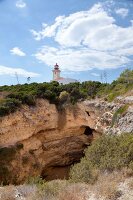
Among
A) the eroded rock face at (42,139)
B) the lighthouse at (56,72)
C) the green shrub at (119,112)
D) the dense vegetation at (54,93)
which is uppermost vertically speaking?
the lighthouse at (56,72)

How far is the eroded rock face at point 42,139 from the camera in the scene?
76.6 feet

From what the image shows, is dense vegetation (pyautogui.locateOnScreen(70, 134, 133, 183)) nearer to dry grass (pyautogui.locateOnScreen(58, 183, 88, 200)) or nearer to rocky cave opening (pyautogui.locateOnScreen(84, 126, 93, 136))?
dry grass (pyautogui.locateOnScreen(58, 183, 88, 200))

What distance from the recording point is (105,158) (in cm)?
1221

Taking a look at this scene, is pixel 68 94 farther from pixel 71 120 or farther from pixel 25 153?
pixel 25 153

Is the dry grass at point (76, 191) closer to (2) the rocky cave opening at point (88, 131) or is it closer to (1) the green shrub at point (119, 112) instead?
(1) the green shrub at point (119, 112)

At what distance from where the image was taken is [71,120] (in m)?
28.0

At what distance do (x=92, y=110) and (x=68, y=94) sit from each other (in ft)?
9.39

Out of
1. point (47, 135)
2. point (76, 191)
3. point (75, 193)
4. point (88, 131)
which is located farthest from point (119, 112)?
point (75, 193)

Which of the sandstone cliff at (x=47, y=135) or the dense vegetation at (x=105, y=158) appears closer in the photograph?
the dense vegetation at (x=105, y=158)

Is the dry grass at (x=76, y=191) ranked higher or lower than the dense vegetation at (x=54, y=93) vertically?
lower

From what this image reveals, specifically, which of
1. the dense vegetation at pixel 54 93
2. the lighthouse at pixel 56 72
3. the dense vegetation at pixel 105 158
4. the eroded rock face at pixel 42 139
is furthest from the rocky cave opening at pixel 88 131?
the lighthouse at pixel 56 72

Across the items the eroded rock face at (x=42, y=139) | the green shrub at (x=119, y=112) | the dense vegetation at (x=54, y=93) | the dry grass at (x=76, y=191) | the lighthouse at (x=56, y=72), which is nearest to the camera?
the dry grass at (x=76, y=191)

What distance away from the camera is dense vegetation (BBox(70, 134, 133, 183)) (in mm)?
11391

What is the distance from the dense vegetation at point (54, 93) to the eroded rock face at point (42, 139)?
2.12ft
